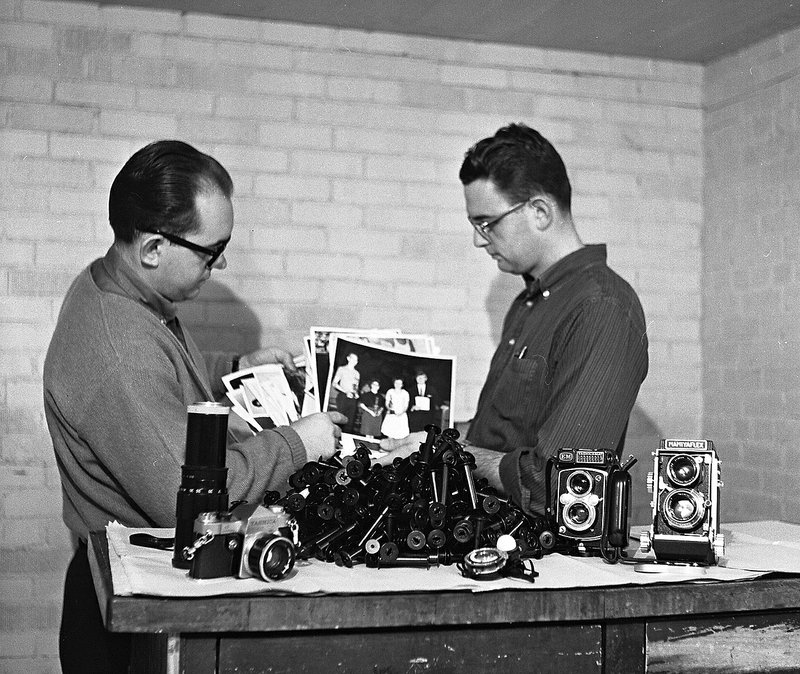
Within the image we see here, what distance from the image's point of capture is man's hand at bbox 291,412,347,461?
235 centimetres

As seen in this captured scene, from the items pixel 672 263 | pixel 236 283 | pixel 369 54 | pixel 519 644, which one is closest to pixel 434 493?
pixel 519 644

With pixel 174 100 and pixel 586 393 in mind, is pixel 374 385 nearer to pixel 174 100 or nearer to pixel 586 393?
pixel 586 393

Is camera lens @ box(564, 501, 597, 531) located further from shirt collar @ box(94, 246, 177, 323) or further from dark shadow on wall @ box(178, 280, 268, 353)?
dark shadow on wall @ box(178, 280, 268, 353)

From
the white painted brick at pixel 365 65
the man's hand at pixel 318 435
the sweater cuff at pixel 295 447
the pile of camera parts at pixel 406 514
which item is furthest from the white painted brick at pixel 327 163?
the pile of camera parts at pixel 406 514

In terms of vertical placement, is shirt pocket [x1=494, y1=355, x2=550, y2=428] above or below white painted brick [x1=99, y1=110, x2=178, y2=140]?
below

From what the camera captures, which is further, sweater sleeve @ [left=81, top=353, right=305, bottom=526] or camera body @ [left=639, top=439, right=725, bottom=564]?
sweater sleeve @ [left=81, top=353, right=305, bottom=526]

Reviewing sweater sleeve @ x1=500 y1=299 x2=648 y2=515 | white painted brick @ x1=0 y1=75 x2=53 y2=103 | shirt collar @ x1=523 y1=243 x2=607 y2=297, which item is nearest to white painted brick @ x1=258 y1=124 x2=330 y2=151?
white painted brick @ x1=0 y1=75 x2=53 y2=103

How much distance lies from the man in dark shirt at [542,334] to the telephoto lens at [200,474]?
0.89 metres

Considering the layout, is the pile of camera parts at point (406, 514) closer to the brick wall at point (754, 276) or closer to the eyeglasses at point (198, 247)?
the eyeglasses at point (198, 247)

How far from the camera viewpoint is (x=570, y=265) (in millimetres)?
2949

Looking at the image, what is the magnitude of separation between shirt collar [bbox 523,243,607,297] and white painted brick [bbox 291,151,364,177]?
1.77 metres

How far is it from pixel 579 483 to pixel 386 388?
1020 mm

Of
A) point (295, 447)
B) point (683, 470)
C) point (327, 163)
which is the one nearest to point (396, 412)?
point (295, 447)

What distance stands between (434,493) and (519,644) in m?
0.36
